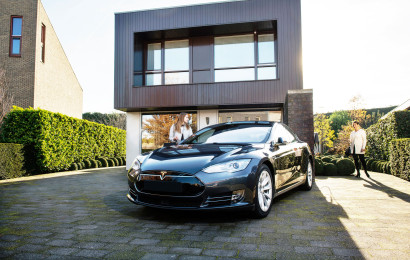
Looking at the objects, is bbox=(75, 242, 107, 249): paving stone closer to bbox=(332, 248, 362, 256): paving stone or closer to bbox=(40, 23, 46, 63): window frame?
bbox=(332, 248, 362, 256): paving stone

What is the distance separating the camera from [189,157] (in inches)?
150

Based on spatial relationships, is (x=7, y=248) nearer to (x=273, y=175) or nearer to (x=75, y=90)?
(x=273, y=175)

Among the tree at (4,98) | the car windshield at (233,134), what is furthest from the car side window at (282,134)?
the tree at (4,98)

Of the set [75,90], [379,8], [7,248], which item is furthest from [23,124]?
[75,90]

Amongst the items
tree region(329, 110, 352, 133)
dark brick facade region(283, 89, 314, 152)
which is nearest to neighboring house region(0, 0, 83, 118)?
dark brick facade region(283, 89, 314, 152)

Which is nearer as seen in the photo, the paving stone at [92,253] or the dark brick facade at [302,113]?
the paving stone at [92,253]

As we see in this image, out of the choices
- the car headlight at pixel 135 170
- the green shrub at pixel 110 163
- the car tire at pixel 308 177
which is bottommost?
the green shrub at pixel 110 163

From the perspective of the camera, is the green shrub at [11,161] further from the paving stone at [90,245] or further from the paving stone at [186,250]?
the paving stone at [186,250]

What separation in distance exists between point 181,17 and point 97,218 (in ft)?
31.6

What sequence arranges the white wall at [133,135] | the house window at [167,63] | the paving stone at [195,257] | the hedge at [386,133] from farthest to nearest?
the white wall at [133,135] → the house window at [167,63] → the hedge at [386,133] → the paving stone at [195,257]

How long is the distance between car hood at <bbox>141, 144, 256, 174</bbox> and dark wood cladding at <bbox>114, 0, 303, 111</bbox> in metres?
7.18

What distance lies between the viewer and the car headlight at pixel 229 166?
11.5ft

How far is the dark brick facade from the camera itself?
8820 millimetres

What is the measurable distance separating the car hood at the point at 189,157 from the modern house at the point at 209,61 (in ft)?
23.7
